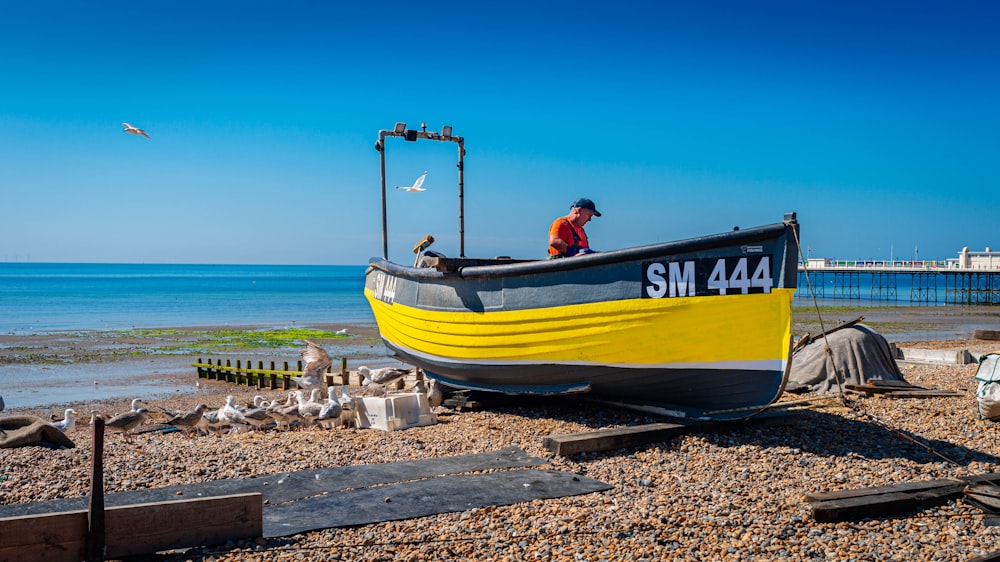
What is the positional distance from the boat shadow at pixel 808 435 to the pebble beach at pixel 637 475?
26 mm

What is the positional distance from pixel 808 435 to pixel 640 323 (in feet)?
6.45

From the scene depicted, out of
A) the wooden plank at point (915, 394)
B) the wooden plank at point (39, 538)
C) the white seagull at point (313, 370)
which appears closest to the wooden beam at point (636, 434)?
→ the wooden plank at point (915, 394)

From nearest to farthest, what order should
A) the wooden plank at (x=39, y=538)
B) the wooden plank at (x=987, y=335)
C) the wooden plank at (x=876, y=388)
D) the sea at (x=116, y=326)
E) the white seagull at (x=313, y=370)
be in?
the wooden plank at (x=39, y=538)
the wooden plank at (x=876, y=388)
the white seagull at (x=313, y=370)
the sea at (x=116, y=326)
the wooden plank at (x=987, y=335)

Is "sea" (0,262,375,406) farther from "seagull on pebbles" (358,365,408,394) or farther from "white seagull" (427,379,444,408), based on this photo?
"white seagull" (427,379,444,408)

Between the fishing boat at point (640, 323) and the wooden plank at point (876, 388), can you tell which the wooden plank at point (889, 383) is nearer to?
the wooden plank at point (876, 388)

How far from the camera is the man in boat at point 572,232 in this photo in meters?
9.36

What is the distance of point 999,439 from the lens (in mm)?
7832

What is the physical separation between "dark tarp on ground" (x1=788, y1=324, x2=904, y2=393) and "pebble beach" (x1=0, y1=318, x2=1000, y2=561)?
106 centimetres

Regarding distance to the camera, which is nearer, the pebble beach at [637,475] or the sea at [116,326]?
the pebble beach at [637,475]

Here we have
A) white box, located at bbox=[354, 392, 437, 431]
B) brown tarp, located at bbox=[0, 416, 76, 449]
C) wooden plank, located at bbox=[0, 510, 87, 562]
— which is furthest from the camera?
white box, located at bbox=[354, 392, 437, 431]

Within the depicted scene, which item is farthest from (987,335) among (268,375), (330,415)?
(330,415)

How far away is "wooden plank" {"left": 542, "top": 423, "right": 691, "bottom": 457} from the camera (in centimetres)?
727

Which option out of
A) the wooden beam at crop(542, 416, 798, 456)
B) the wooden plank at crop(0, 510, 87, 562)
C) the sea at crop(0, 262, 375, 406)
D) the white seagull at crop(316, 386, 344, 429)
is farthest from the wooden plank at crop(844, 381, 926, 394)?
the sea at crop(0, 262, 375, 406)

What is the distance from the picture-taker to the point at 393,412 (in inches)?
357
